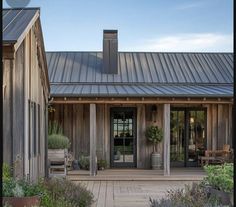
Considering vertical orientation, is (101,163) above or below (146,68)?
below

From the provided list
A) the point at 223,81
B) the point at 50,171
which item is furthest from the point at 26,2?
the point at 223,81

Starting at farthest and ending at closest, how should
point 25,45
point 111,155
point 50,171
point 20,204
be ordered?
point 111,155 < point 50,171 < point 25,45 < point 20,204

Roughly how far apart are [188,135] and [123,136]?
240 centimetres

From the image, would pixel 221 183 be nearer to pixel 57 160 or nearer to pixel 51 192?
pixel 51 192

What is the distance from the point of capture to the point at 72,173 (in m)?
14.8

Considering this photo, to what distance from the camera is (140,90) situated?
15.9m

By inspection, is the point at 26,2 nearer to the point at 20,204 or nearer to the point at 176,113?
the point at 20,204

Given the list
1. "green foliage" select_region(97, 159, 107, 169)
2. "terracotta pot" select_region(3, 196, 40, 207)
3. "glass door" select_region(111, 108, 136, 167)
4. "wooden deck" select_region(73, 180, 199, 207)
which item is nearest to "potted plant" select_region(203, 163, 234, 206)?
"wooden deck" select_region(73, 180, 199, 207)

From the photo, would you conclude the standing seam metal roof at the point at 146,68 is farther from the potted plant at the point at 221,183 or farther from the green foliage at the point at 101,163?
the potted plant at the point at 221,183

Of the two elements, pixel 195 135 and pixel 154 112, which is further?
pixel 195 135

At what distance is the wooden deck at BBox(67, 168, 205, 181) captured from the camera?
1403cm

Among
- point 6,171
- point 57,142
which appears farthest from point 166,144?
point 6,171

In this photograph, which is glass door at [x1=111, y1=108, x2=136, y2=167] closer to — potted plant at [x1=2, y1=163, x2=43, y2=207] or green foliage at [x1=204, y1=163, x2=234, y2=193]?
green foliage at [x1=204, y1=163, x2=234, y2=193]

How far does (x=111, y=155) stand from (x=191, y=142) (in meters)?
3.01
